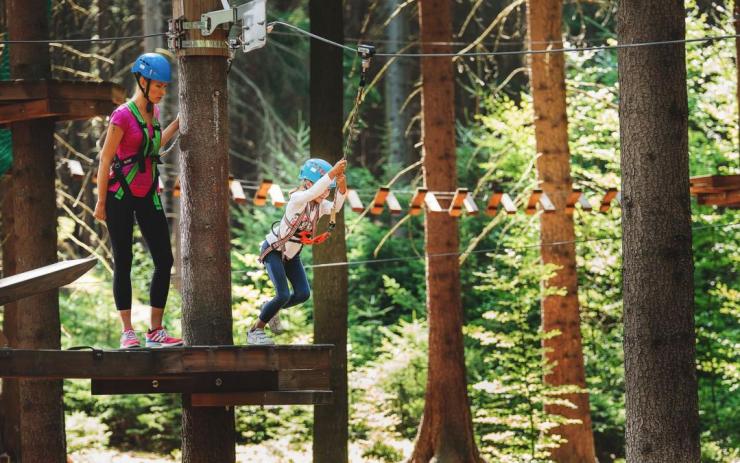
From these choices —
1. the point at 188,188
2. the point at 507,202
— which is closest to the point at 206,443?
the point at 188,188

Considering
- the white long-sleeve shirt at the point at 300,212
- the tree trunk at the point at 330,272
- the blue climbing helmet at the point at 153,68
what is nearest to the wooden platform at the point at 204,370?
the white long-sleeve shirt at the point at 300,212

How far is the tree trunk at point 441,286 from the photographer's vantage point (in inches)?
532

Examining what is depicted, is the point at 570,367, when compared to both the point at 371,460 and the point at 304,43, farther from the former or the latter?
the point at 304,43

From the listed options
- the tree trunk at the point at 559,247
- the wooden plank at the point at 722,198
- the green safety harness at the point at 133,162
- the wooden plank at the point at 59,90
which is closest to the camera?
the green safety harness at the point at 133,162

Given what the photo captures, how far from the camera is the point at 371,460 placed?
50.4 ft

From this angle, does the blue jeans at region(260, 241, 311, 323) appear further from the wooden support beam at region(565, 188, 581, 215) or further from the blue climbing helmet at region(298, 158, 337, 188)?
the wooden support beam at region(565, 188, 581, 215)

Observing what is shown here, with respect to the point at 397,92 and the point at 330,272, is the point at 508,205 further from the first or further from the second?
the point at 397,92

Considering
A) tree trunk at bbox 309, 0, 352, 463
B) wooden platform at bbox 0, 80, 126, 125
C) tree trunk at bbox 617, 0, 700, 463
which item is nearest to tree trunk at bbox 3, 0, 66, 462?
wooden platform at bbox 0, 80, 126, 125

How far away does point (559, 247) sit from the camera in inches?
545

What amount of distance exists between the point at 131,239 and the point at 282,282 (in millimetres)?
1011

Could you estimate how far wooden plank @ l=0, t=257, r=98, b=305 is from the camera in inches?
248

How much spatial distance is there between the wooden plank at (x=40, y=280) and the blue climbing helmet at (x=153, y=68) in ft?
3.83

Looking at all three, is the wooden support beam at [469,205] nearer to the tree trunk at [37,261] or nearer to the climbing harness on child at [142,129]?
the tree trunk at [37,261]

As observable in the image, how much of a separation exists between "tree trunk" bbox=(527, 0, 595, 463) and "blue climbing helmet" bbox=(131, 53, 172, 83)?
765 cm
